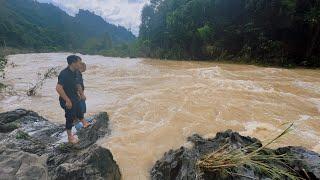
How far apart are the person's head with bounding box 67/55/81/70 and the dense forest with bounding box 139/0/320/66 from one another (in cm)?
1658

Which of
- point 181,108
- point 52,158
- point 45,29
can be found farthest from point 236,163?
point 45,29

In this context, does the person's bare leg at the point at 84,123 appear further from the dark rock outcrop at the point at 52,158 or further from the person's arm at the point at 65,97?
the person's arm at the point at 65,97

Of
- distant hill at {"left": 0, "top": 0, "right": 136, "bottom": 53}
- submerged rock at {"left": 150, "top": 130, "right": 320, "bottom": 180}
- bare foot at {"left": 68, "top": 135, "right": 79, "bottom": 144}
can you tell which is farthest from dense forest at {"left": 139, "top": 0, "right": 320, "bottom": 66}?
distant hill at {"left": 0, "top": 0, "right": 136, "bottom": 53}

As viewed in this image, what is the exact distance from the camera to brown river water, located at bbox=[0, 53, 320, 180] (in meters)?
6.04

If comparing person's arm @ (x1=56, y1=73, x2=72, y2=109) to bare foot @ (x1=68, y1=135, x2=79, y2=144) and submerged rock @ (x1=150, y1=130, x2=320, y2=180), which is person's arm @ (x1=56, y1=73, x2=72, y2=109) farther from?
submerged rock @ (x1=150, y1=130, x2=320, y2=180)

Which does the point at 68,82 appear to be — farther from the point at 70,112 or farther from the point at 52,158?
the point at 52,158

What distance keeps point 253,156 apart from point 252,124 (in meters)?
3.31

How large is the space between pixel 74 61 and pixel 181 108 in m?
3.73

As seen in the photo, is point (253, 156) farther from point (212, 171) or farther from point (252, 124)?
point (252, 124)

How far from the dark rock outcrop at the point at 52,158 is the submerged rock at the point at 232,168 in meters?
0.72

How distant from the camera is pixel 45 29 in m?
80.7

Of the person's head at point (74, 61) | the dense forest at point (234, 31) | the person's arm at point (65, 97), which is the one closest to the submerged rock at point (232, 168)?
the person's arm at point (65, 97)

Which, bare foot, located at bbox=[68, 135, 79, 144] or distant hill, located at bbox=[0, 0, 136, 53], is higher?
distant hill, located at bbox=[0, 0, 136, 53]

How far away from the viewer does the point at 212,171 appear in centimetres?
389
